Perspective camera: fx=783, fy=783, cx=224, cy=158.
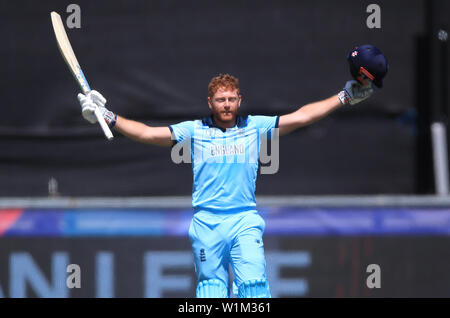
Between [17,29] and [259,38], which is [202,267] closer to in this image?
[259,38]

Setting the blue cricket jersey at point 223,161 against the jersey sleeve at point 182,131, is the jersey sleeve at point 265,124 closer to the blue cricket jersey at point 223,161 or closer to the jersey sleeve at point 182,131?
the blue cricket jersey at point 223,161

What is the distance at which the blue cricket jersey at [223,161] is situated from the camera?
455cm

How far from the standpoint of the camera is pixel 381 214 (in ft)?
20.0

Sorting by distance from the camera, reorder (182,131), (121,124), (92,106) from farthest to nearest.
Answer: (182,131) → (121,124) → (92,106)

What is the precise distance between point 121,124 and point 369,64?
146cm

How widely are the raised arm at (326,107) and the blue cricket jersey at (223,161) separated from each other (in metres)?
0.09

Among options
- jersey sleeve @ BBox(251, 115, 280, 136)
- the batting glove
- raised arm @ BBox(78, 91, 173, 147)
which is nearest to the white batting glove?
jersey sleeve @ BBox(251, 115, 280, 136)

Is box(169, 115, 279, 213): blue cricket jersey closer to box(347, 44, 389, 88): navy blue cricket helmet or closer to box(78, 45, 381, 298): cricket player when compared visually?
box(78, 45, 381, 298): cricket player

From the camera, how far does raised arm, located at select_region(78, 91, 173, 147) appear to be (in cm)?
440

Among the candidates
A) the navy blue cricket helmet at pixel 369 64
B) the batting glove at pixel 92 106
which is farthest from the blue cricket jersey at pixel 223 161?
the navy blue cricket helmet at pixel 369 64

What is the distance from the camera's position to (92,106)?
14.4 ft

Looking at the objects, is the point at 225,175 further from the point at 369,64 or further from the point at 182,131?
the point at 369,64

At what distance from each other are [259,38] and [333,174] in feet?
4.13

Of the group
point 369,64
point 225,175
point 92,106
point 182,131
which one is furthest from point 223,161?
point 369,64
